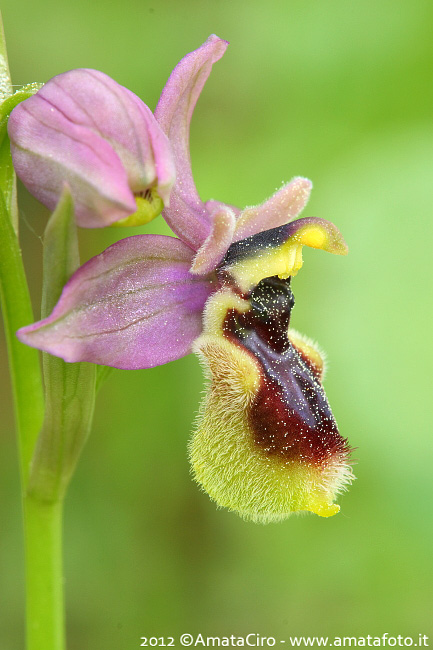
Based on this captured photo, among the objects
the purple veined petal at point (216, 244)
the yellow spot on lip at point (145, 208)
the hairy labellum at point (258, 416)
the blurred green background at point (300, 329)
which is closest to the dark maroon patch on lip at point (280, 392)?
the hairy labellum at point (258, 416)

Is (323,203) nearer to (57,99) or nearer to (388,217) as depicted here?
(388,217)

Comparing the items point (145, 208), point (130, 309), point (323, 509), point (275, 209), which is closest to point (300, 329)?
point (275, 209)

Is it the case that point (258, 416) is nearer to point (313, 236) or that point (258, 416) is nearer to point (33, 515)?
point (313, 236)

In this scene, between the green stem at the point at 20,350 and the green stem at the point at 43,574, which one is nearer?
the green stem at the point at 20,350

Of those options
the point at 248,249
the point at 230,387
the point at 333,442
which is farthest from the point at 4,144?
the point at 333,442

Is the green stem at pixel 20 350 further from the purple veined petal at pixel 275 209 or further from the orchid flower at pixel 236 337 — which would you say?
the purple veined petal at pixel 275 209

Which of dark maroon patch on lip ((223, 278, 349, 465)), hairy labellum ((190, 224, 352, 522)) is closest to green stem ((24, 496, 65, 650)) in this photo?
hairy labellum ((190, 224, 352, 522))

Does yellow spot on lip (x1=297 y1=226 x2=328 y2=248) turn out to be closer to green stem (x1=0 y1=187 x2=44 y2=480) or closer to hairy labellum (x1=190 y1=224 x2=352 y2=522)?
hairy labellum (x1=190 y1=224 x2=352 y2=522)
